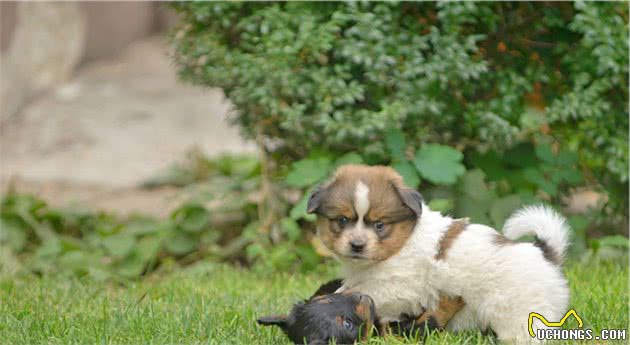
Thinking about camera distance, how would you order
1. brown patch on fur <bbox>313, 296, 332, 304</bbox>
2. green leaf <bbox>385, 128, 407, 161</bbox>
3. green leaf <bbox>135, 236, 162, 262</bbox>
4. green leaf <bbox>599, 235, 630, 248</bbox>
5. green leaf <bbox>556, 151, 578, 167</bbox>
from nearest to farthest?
brown patch on fur <bbox>313, 296, 332, 304</bbox> < green leaf <bbox>385, 128, 407, 161</bbox> < green leaf <bbox>599, 235, 630, 248</bbox> < green leaf <bbox>556, 151, 578, 167</bbox> < green leaf <bbox>135, 236, 162, 262</bbox>

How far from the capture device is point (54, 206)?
9438 millimetres

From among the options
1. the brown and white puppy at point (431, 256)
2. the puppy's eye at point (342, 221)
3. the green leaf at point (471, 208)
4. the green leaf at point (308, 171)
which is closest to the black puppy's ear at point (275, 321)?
the brown and white puppy at point (431, 256)

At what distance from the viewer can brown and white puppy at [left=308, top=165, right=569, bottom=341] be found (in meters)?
4.57

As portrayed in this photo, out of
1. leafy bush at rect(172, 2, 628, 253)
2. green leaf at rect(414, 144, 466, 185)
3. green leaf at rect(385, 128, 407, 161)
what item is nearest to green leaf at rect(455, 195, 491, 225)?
leafy bush at rect(172, 2, 628, 253)

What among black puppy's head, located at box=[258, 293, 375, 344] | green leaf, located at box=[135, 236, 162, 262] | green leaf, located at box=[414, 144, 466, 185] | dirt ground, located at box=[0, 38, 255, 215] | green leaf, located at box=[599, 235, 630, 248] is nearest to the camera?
black puppy's head, located at box=[258, 293, 375, 344]

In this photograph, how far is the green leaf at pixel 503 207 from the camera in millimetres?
7006


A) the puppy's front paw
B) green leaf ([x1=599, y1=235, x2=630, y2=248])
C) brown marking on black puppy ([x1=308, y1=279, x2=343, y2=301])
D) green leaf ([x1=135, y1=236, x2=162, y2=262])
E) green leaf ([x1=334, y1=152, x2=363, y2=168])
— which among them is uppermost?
the puppy's front paw

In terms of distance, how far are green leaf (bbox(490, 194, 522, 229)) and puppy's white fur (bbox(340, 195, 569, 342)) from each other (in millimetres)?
2100

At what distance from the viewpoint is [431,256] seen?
4.71 metres

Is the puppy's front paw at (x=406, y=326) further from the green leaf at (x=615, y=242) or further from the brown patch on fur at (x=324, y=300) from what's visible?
the green leaf at (x=615, y=242)

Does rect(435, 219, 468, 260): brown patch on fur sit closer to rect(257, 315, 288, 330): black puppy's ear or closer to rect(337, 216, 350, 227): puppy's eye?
rect(337, 216, 350, 227): puppy's eye

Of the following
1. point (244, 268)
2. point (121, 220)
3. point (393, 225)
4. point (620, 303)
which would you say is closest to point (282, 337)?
point (393, 225)

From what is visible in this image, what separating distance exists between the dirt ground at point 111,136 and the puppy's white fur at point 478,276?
4.95 meters

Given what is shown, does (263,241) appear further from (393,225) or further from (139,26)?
(139,26)
